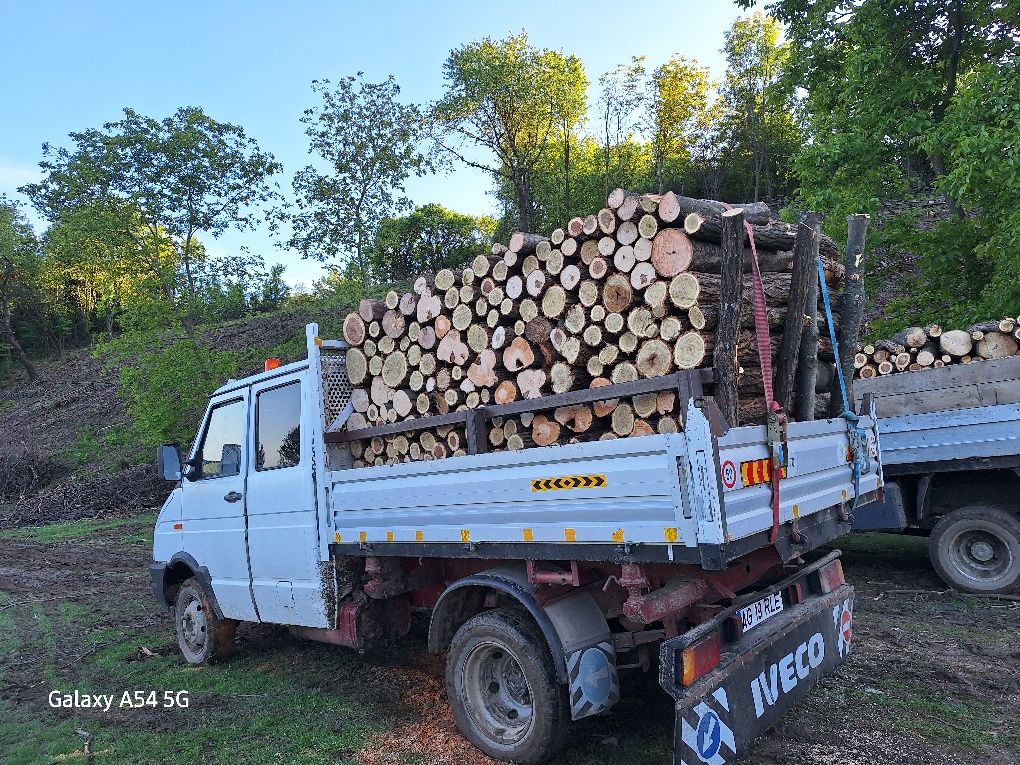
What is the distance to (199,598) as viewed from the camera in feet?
17.9

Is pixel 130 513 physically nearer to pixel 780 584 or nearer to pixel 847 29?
pixel 780 584

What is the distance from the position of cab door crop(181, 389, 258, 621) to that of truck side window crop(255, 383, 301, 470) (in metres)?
0.19

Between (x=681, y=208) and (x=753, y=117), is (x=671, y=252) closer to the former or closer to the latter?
(x=681, y=208)

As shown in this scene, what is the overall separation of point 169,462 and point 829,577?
4.84m

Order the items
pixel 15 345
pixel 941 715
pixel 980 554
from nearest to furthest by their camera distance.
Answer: pixel 941 715 < pixel 980 554 < pixel 15 345

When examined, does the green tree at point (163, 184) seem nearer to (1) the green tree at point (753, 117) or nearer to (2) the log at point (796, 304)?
(2) the log at point (796, 304)

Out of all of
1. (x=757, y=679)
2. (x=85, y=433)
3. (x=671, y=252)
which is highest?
(x=85, y=433)

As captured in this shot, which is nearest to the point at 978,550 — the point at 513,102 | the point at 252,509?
the point at 252,509

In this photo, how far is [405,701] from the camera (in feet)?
14.0

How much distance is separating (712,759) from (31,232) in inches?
1643

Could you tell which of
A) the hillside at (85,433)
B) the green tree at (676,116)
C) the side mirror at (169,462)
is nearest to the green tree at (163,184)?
the hillside at (85,433)

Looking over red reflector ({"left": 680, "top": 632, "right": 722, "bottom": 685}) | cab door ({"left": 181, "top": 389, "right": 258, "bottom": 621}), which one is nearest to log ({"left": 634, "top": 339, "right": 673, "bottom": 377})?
red reflector ({"left": 680, "top": 632, "right": 722, "bottom": 685})

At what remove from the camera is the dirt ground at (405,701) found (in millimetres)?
3473

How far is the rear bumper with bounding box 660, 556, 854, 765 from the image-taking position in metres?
2.71
